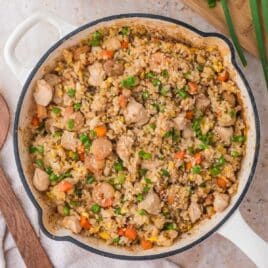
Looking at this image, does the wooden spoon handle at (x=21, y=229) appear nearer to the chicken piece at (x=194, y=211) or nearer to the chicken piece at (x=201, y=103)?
the chicken piece at (x=194, y=211)

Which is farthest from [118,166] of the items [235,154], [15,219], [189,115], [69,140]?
[15,219]

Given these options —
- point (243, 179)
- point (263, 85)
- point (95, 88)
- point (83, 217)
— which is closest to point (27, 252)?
point (83, 217)

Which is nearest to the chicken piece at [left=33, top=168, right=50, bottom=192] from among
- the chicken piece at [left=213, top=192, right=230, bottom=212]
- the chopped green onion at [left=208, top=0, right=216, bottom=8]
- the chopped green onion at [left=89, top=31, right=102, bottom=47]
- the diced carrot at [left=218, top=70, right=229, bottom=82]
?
the chopped green onion at [left=89, top=31, right=102, bottom=47]

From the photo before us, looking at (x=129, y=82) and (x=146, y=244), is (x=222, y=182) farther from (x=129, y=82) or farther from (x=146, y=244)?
(x=129, y=82)

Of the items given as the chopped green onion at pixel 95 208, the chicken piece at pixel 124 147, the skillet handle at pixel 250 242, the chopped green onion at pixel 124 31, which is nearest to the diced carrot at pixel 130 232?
the chopped green onion at pixel 95 208

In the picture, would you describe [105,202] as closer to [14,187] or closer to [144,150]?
[144,150]

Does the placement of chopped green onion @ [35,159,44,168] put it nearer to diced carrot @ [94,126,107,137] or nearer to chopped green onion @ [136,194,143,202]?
diced carrot @ [94,126,107,137]
